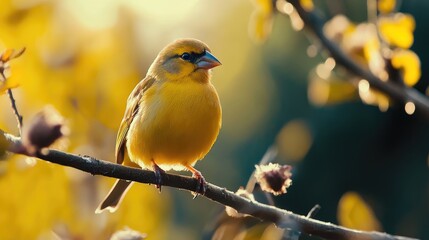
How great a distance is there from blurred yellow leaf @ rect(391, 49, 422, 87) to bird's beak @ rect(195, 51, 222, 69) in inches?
36.1

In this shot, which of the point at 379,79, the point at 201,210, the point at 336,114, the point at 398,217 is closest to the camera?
the point at 379,79

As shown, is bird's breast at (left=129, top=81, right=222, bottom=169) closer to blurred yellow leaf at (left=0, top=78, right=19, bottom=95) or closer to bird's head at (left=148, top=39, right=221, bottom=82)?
bird's head at (left=148, top=39, right=221, bottom=82)

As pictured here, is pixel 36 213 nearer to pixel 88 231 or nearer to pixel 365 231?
pixel 88 231

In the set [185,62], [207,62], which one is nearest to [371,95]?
[207,62]

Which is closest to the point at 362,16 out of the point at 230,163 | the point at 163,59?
the point at 230,163

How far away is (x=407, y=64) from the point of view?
264 cm

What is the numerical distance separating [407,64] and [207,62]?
102 centimetres

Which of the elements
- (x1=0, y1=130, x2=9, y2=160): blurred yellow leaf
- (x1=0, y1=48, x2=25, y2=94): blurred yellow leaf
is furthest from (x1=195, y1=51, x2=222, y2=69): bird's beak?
(x1=0, y1=130, x2=9, y2=160): blurred yellow leaf

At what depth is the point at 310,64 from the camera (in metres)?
11.4

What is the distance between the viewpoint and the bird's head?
3.36m

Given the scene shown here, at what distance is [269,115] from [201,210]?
80.3 inches

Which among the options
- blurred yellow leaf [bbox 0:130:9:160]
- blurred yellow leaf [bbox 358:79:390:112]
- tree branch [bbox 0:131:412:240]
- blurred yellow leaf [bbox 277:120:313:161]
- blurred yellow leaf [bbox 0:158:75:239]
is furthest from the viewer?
blurred yellow leaf [bbox 277:120:313:161]

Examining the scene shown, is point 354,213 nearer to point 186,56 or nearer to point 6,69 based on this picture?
point 6,69

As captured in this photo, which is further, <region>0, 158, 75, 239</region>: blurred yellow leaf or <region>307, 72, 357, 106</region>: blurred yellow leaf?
<region>307, 72, 357, 106</region>: blurred yellow leaf
